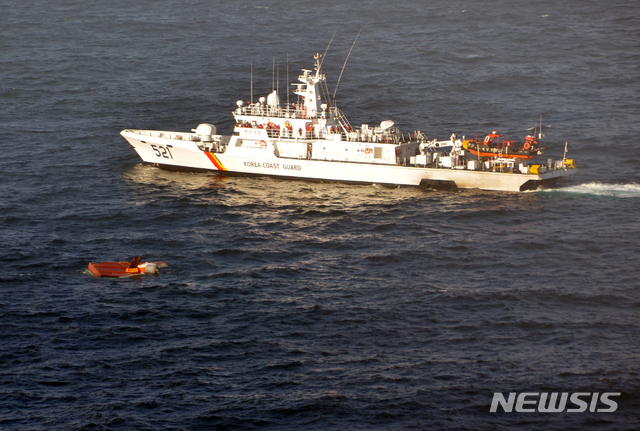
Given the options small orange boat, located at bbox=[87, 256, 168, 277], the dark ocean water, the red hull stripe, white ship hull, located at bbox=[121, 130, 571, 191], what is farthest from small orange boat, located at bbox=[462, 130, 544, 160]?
small orange boat, located at bbox=[87, 256, 168, 277]

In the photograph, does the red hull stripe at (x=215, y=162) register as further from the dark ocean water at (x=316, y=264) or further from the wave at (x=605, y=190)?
the wave at (x=605, y=190)

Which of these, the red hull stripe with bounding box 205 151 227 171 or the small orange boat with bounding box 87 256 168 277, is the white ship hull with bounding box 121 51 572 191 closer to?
the red hull stripe with bounding box 205 151 227 171

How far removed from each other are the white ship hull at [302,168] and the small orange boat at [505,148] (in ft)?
11.0

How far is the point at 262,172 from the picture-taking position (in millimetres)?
75688

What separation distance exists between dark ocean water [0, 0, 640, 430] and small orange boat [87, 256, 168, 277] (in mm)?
999

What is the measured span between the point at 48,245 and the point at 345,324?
2499 cm

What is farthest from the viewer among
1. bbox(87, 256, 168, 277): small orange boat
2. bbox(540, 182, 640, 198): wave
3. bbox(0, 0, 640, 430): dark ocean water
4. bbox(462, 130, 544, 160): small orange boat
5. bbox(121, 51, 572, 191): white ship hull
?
bbox(462, 130, 544, 160): small orange boat

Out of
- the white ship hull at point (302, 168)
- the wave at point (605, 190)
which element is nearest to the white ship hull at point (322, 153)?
the white ship hull at point (302, 168)

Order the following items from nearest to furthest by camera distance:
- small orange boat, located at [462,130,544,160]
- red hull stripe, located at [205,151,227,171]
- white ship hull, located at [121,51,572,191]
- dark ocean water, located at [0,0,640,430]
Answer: dark ocean water, located at [0,0,640,430] → white ship hull, located at [121,51,572,191] → small orange boat, located at [462,130,544,160] → red hull stripe, located at [205,151,227,171]

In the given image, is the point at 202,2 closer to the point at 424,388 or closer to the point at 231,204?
the point at 231,204

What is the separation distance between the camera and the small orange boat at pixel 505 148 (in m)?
71.4

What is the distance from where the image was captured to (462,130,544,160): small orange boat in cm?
7138

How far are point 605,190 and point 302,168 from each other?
2826 cm

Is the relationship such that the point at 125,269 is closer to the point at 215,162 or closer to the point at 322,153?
the point at 215,162
